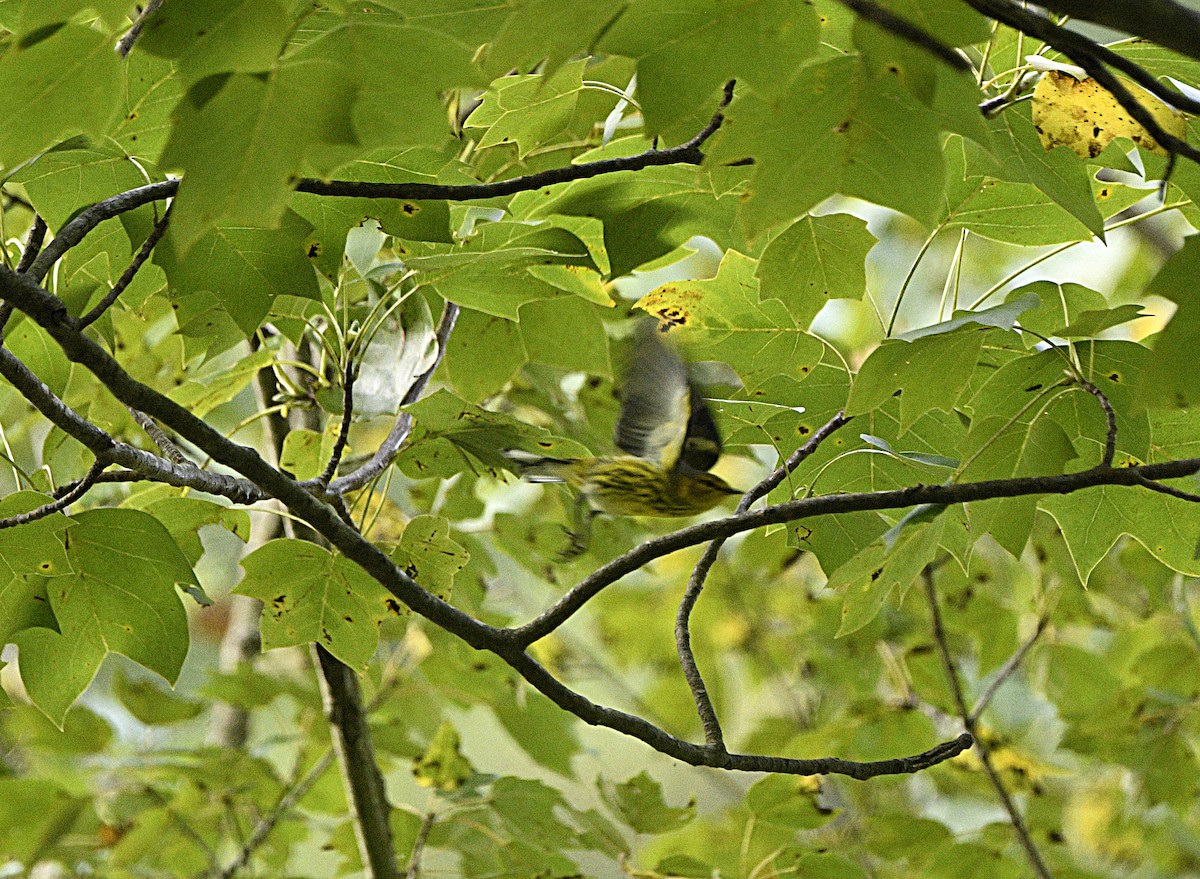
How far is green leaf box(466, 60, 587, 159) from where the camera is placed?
78 cm

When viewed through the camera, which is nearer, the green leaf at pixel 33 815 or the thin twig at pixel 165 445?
the thin twig at pixel 165 445

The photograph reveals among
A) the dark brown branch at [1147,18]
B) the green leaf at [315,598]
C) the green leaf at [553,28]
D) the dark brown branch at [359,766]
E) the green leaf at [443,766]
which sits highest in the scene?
the green leaf at [553,28]

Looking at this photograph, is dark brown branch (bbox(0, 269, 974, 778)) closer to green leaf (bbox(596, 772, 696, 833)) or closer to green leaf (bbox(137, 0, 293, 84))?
green leaf (bbox(137, 0, 293, 84))

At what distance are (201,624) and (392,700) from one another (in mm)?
1603

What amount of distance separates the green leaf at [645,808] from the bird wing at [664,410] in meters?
0.42

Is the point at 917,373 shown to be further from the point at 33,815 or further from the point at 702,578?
the point at 33,815

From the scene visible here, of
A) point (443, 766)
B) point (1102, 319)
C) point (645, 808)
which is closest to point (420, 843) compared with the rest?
point (443, 766)

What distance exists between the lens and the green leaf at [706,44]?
1.59 feet

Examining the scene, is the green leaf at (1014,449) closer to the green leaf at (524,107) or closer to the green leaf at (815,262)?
the green leaf at (815,262)

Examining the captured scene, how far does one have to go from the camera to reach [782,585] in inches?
94.0

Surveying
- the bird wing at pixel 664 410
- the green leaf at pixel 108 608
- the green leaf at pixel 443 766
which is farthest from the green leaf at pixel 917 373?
the green leaf at pixel 443 766

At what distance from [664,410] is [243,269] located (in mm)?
383

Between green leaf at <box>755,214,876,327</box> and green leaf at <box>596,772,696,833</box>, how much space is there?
2.08 ft

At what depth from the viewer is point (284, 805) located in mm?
1416
